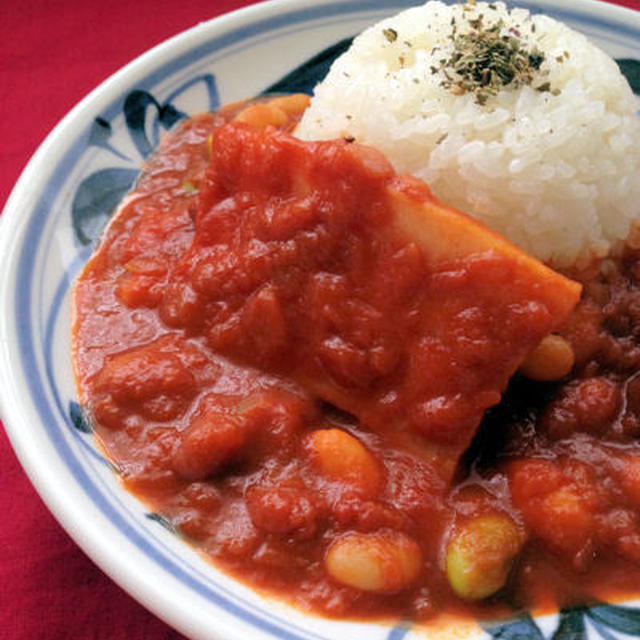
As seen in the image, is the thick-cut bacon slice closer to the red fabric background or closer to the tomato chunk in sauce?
the tomato chunk in sauce

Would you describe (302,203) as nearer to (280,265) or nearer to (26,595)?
(280,265)

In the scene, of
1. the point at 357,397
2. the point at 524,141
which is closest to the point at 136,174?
the point at 357,397

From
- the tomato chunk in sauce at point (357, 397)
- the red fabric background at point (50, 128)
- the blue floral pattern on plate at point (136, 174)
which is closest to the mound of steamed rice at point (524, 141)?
the tomato chunk in sauce at point (357, 397)

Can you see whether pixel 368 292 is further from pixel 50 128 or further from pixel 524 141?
pixel 50 128

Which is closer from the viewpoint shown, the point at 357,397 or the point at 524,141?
the point at 357,397

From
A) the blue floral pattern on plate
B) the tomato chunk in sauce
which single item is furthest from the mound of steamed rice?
the blue floral pattern on plate

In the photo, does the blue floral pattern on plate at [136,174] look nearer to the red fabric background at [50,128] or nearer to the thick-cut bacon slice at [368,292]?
the red fabric background at [50,128]

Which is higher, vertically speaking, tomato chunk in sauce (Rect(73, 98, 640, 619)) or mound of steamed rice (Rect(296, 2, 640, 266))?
mound of steamed rice (Rect(296, 2, 640, 266))

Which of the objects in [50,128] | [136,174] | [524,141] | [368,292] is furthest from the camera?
[50,128]
